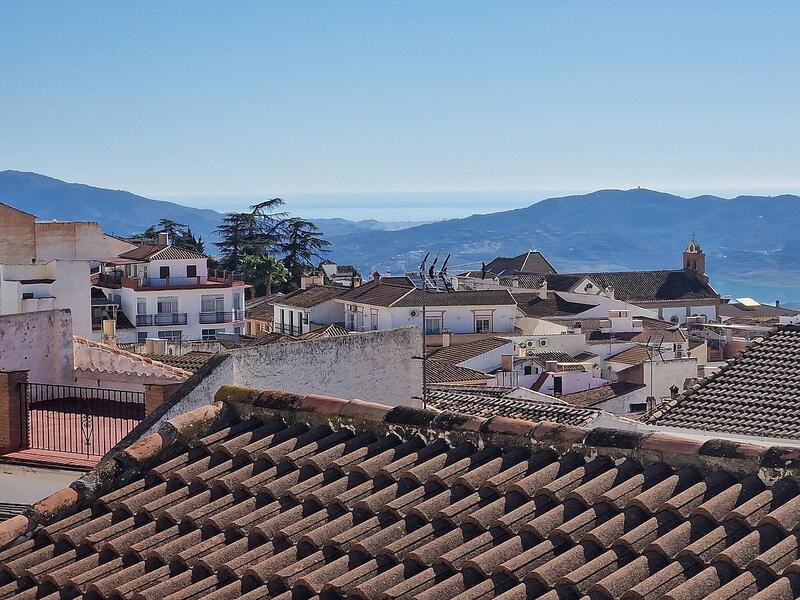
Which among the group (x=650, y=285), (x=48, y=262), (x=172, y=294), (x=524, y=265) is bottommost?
(x=650, y=285)

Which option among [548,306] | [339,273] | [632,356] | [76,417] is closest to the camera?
[76,417]

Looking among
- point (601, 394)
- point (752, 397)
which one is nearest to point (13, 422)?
point (752, 397)

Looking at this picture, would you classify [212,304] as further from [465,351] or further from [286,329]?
[465,351]

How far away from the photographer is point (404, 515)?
18.8 ft

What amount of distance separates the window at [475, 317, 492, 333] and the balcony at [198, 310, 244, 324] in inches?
547

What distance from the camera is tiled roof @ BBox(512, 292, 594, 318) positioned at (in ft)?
265

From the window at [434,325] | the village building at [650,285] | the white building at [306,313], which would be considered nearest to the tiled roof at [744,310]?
the village building at [650,285]

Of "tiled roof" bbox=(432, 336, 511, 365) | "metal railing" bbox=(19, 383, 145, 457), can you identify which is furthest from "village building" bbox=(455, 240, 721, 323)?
"metal railing" bbox=(19, 383, 145, 457)

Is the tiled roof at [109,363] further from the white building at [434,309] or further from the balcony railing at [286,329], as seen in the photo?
the balcony railing at [286,329]

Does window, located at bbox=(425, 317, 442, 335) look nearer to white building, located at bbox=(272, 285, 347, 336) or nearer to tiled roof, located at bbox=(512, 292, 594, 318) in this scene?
white building, located at bbox=(272, 285, 347, 336)

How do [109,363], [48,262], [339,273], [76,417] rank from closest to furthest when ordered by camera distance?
[76,417]
[109,363]
[48,262]
[339,273]

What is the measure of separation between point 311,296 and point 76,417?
63.0 metres

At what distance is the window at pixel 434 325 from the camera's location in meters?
68.2

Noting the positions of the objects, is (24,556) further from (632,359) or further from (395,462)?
(632,359)
